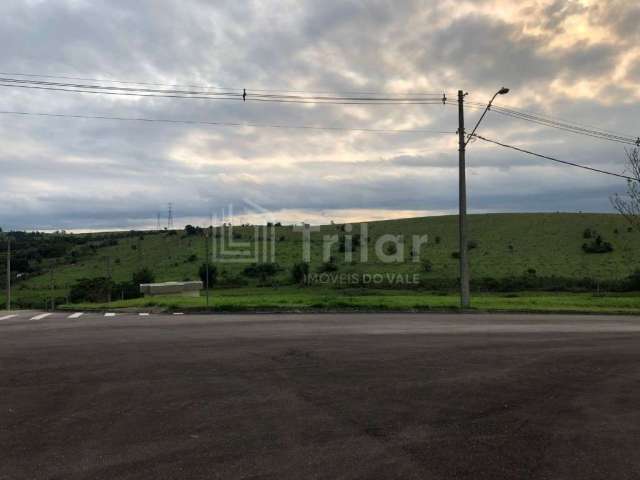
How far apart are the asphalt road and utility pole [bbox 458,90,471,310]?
11.2 metres

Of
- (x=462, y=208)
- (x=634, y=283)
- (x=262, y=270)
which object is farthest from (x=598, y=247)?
(x=462, y=208)

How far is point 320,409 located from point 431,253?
223 feet

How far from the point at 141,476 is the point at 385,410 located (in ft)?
10.1

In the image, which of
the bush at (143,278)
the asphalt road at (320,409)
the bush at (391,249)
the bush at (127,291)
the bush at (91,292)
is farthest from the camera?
the bush at (391,249)

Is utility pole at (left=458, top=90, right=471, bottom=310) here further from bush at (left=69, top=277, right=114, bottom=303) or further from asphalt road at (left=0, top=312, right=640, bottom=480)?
bush at (left=69, top=277, right=114, bottom=303)

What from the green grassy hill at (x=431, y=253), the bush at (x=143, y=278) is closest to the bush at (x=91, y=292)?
the green grassy hill at (x=431, y=253)

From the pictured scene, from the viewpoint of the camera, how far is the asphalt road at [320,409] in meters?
5.05

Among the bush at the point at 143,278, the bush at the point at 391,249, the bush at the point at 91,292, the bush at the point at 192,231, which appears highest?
the bush at the point at 192,231

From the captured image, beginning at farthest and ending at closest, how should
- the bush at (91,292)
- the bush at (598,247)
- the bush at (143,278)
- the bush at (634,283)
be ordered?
1. the bush at (598,247)
2. the bush at (143,278)
3. the bush at (91,292)
4. the bush at (634,283)

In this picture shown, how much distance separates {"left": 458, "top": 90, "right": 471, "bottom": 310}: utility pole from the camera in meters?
24.2

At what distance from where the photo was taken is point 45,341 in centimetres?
1334

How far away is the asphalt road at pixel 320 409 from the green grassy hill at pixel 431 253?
43.4 m

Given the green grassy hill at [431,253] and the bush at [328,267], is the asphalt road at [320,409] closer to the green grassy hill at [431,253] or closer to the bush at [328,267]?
the green grassy hill at [431,253]

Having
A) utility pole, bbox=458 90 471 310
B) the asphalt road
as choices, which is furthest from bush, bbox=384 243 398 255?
the asphalt road
